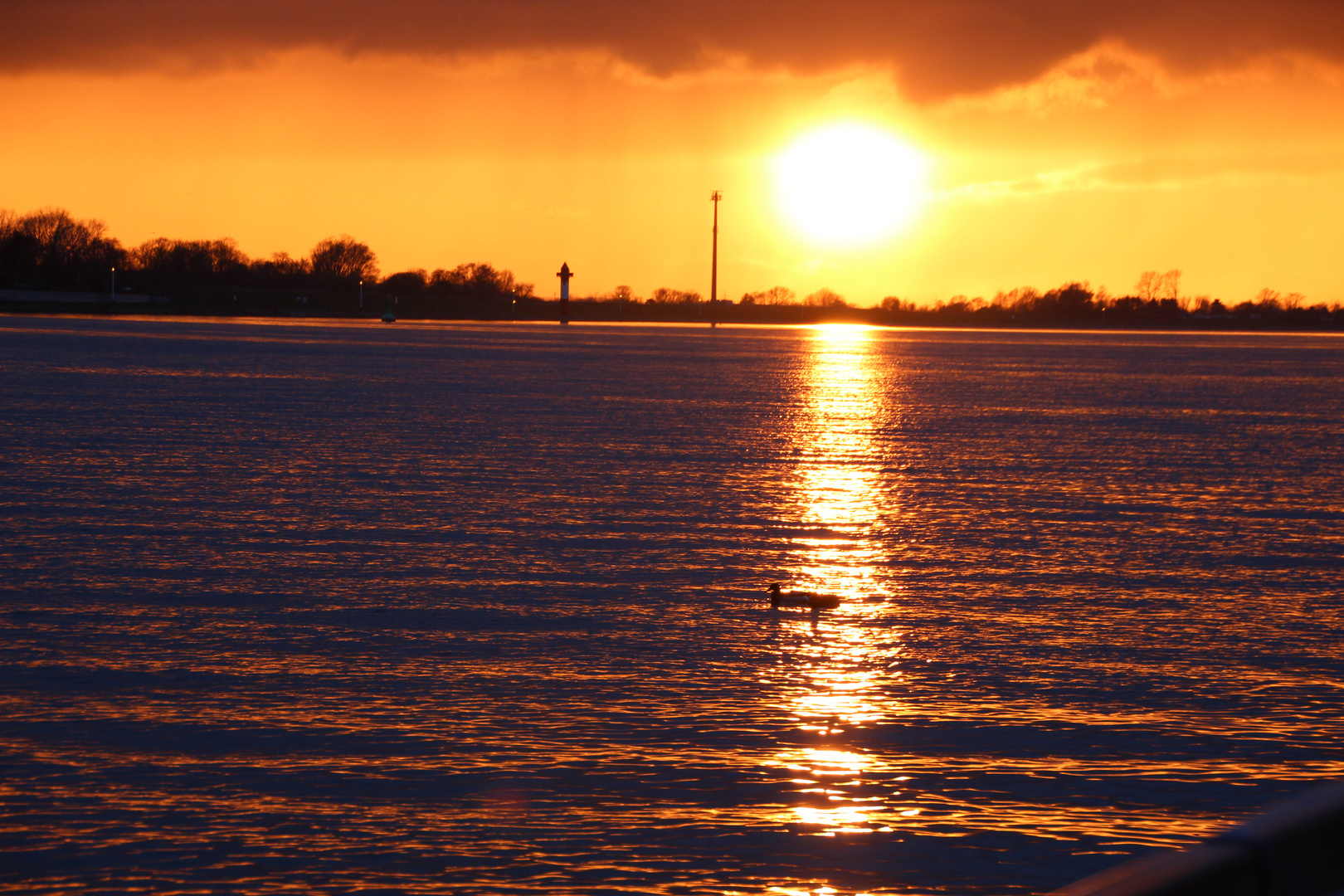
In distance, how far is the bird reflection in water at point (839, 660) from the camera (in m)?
8.84

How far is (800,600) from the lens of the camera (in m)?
14.9

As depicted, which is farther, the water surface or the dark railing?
the water surface

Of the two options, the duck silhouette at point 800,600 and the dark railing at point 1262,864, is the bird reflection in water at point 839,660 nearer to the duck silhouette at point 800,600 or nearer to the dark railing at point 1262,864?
the duck silhouette at point 800,600

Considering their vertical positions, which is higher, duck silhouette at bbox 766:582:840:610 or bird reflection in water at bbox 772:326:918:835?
duck silhouette at bbox 766:582:840:610

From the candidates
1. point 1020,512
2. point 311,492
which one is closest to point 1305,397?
point 1020,512

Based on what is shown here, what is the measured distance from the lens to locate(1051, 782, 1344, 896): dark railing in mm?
2809

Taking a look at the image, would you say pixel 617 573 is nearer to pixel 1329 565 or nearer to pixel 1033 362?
pixel 1329 565

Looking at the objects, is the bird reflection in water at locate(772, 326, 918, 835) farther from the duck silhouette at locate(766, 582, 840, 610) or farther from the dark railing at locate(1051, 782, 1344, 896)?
the dark railing at locate(1051, 782, 1344, 896)

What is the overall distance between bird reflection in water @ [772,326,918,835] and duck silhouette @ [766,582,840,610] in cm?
21

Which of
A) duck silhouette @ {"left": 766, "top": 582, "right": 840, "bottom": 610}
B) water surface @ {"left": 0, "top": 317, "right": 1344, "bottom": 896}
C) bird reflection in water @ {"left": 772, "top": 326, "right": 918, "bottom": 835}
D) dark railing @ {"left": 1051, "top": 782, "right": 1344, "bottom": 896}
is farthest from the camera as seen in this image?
duck silhouette @ {"left": 766, "top": 582, "right": 840, "bottom": 610}

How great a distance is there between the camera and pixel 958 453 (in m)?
32.4

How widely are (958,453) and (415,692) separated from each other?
2292 cm

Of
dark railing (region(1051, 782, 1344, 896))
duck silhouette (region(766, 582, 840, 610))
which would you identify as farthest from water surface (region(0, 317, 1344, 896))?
dark railing (region(1051, 782, 1344, 896))

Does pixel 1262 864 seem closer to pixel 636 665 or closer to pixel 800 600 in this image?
pixel 636 665
